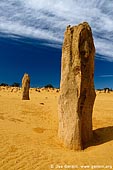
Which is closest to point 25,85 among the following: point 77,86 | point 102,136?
point 102,136

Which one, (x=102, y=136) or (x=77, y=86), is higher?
(x=77, y=86)

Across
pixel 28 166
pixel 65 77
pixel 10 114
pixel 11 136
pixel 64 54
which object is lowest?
pixel 28 166

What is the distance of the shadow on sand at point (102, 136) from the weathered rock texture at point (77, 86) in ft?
0.92

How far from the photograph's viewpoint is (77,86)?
10.7m

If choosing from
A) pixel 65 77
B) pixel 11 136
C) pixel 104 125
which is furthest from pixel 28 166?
pixel 104 125

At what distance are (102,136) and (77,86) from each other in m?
A: 2.61

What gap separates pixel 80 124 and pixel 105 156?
1.67 m

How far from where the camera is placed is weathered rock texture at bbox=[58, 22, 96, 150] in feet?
34.9

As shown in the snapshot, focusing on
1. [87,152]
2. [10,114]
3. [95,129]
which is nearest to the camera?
[87,152]

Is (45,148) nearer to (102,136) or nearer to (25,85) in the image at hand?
(102,136)

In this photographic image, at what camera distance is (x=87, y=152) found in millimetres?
9977

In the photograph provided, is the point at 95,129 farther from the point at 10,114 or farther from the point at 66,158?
the point at 10,114

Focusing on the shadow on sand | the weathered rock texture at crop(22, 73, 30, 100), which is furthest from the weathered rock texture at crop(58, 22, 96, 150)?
the weathered rock texture at crop(22, 73, 30, 100)

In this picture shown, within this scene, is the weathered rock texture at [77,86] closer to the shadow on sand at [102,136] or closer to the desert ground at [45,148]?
the shadow on sand at [102,136]
